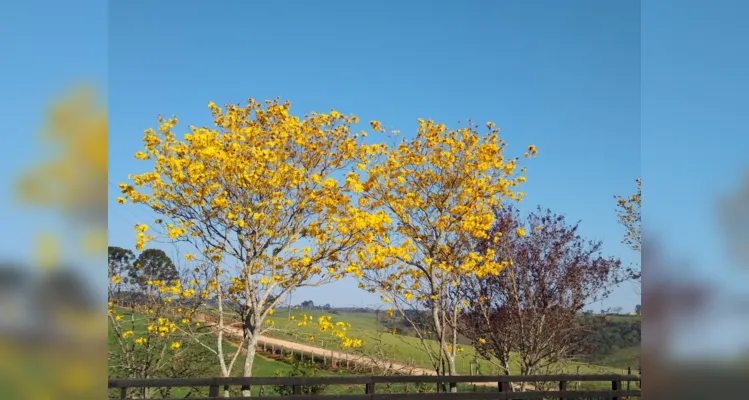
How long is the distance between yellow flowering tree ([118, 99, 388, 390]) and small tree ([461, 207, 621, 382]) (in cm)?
123

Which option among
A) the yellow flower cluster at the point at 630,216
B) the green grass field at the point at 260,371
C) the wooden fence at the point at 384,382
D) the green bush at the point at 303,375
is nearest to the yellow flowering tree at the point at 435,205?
the green grass field at the point at 260,371

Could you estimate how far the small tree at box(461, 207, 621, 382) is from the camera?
16.2ft

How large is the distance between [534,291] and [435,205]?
1.12 meters

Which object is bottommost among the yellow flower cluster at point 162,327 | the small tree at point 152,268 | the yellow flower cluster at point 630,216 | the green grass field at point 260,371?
the green grass field at point 260,371

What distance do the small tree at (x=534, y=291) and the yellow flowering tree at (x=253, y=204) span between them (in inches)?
48.3

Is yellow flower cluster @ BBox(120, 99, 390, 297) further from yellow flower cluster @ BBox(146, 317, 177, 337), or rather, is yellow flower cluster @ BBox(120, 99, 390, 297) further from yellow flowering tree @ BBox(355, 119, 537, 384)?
yellow flower cluster @ BBox(146, 317, 177, 337)

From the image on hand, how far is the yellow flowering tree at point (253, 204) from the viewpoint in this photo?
168 inches

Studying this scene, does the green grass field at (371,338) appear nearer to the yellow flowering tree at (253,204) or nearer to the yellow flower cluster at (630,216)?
the yellow flowering tree at (253,204)

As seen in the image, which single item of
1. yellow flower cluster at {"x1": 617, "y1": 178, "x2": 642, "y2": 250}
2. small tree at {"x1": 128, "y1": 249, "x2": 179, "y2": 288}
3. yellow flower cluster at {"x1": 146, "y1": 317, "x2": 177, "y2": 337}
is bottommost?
yellow flower cluster at {"x1": 146, "y1": 317, "x2": 177, "y2": 337}

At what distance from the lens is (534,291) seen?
5.05 meters

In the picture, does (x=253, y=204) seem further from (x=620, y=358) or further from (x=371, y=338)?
(x=620, y=358)

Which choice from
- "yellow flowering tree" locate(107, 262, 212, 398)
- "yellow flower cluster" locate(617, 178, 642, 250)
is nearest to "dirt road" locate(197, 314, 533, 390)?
"yellow flowering tree" locate(107, 262, 212, 398)
